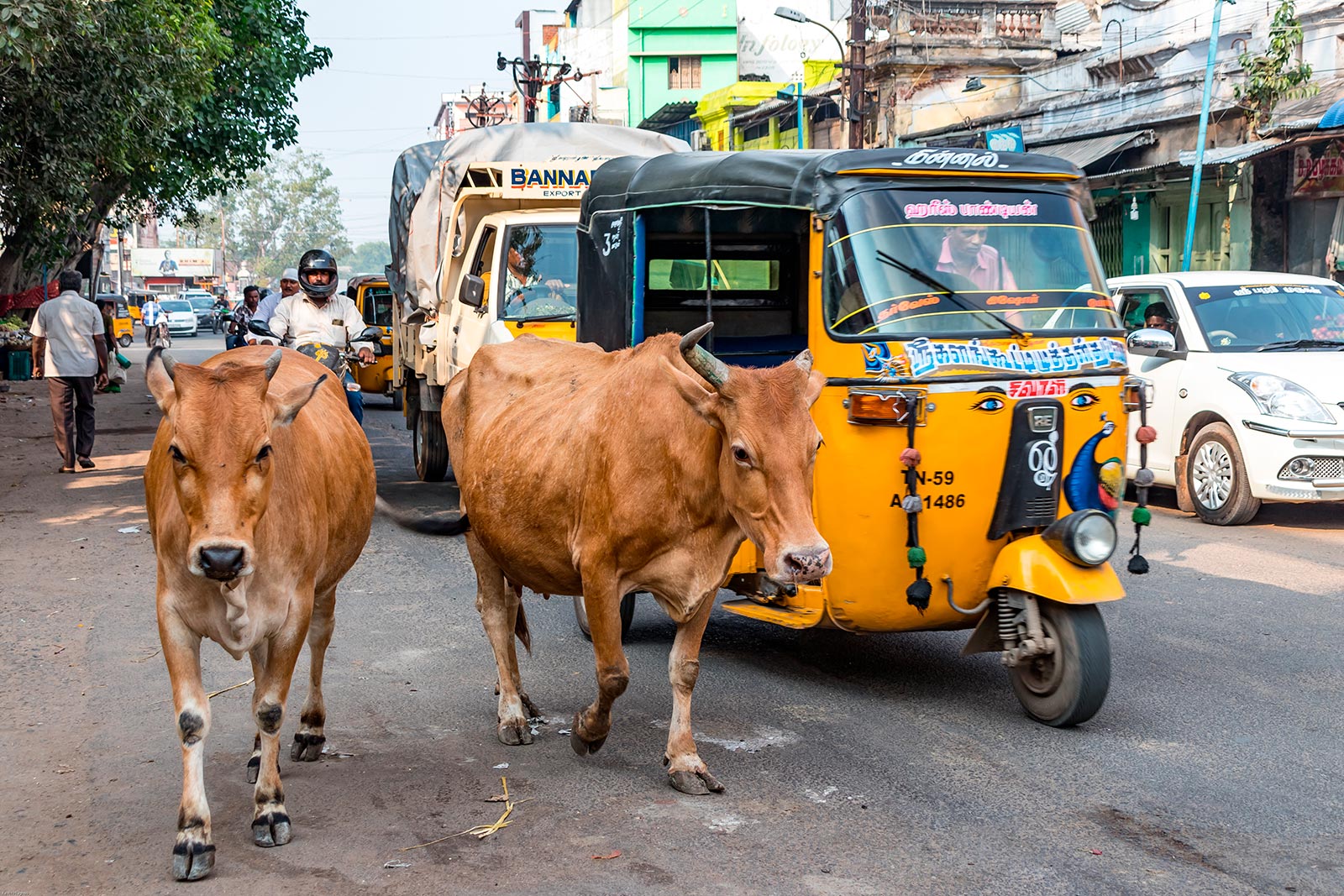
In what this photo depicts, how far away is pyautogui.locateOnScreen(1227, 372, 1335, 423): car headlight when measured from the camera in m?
10.3

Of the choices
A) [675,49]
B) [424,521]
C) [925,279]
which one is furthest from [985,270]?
[675,49]

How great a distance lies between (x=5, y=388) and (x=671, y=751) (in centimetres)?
2355

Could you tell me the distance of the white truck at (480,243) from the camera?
37.4 feet

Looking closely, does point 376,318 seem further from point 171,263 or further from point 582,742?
point 171,263

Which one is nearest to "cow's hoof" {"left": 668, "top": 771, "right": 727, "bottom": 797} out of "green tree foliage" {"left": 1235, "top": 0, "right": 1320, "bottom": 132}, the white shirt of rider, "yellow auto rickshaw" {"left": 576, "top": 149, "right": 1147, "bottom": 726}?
"yellow auto rickshaw" {"left": 576, "top": 149, "right": 1147, "bottom": 726}

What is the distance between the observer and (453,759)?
546 cm

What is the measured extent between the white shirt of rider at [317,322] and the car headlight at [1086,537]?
5.90m

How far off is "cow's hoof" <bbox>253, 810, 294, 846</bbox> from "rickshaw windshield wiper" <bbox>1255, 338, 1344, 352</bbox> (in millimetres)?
9042

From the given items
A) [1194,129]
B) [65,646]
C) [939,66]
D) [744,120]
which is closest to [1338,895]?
[65,646]

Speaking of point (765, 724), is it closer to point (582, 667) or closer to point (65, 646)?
point (582, 667)

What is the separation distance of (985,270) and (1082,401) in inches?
29.5

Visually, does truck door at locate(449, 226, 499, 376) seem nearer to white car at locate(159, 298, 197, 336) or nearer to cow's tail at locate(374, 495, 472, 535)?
cow's tail at locate(374, 495, 472, 535)

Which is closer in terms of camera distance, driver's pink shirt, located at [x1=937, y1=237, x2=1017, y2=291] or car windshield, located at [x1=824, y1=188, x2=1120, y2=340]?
car windshield, located at [x1=824, y1=188, x2=1120, y2=340]

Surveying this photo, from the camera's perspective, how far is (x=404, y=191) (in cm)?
1514
